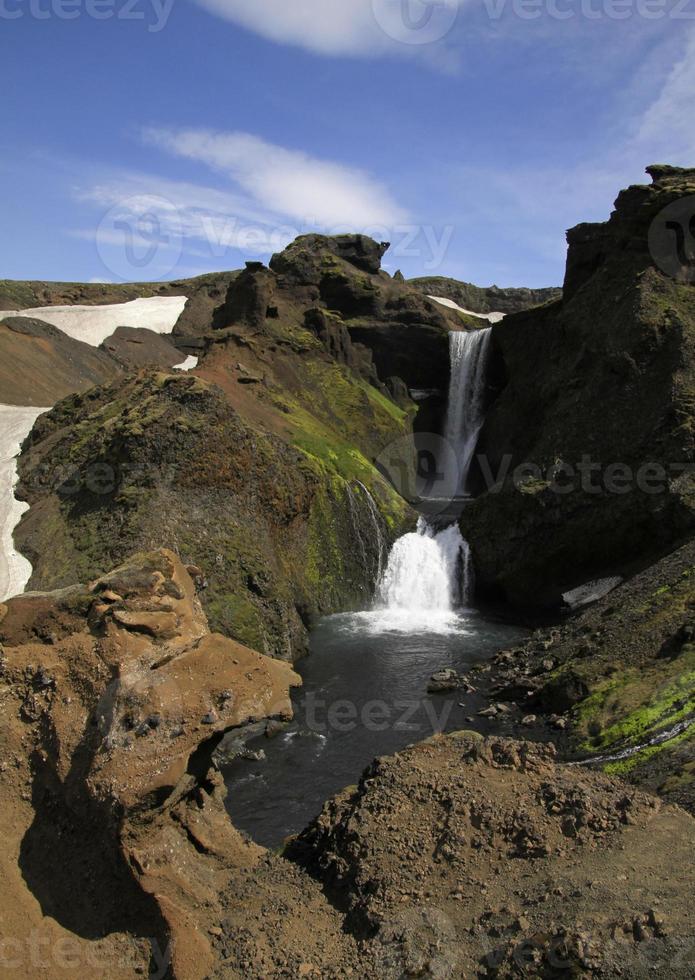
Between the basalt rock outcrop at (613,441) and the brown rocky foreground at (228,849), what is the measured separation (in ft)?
65.5

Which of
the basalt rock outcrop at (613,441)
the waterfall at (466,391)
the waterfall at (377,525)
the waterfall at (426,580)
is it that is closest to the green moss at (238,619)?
the waterfall at (426,580)

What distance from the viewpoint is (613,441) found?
1185 inches

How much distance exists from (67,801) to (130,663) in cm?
159

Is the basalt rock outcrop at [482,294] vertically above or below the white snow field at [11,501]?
above

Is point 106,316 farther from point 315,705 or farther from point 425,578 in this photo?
point 315,705

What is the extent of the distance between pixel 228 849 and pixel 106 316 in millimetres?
78515

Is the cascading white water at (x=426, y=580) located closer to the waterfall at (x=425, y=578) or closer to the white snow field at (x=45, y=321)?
the waterfall at (x=425, y=578)

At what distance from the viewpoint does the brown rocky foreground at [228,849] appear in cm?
730

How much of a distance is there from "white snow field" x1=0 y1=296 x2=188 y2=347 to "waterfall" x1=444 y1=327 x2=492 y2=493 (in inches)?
1508

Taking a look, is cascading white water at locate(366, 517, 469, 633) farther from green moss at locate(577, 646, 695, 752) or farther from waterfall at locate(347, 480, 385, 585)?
green moss at locate(577, 646, 695, 752)

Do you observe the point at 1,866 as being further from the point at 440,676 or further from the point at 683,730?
the point at 440,676

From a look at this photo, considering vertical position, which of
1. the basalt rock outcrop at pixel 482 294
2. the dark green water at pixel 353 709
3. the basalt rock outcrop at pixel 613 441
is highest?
the basalt rock outcrop at pixel 482 294

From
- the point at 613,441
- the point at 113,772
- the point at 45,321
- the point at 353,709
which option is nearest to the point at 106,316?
the point at 45,321

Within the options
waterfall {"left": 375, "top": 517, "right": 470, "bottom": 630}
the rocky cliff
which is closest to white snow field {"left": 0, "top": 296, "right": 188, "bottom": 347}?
the rocky cliff
